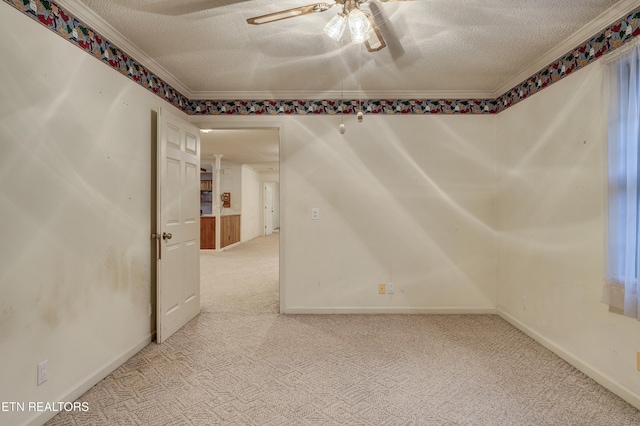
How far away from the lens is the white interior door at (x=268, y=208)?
11359mm

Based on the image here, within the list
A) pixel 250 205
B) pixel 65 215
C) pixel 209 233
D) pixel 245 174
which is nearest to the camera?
pixel 65 215

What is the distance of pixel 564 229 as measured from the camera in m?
2.36

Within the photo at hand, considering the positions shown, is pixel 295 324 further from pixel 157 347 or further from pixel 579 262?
pixel 579 262

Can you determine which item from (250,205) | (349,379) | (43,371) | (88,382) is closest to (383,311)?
(349,379)

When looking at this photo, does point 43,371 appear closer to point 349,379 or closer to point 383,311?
point 349,379

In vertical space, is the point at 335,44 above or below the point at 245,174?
above

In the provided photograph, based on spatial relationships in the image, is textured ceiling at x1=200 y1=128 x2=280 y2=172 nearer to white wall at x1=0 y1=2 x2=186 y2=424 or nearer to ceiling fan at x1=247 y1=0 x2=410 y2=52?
white wall at x1=0 y1=2 x2=186 y2=424

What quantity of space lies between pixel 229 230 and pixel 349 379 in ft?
21.3

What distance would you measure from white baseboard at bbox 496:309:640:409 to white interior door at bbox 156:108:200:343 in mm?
3274

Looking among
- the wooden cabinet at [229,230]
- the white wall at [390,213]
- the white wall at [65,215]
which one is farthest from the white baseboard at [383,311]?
the wooden cabinet at [229,230]

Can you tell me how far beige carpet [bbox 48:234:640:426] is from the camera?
1703 millimetres

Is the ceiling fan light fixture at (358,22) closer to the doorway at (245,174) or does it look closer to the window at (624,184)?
the window at (624,184)

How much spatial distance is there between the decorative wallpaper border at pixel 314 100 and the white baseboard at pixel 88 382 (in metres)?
2.14

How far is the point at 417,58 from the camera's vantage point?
2.53 meters
